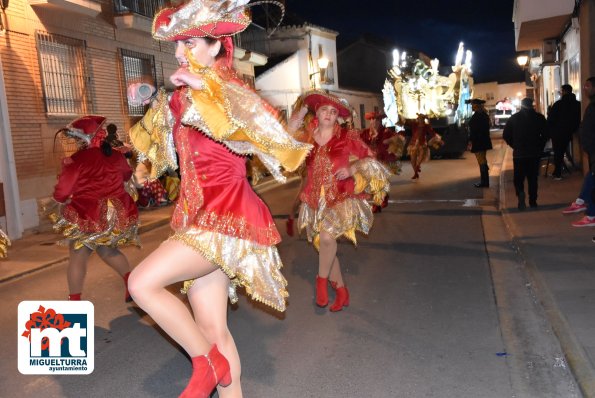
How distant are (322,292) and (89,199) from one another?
2285 mm

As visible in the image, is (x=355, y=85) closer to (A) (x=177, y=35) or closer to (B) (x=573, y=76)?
(B) (x=573, y=76)

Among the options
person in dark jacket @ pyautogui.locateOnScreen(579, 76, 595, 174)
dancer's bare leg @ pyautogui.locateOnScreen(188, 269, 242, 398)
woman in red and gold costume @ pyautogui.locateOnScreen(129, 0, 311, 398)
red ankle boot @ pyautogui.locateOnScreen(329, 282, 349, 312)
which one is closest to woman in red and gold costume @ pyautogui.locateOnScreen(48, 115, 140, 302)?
red ankle boot @ pyautogui.locateOnScreen(329, 282, 349, 312)

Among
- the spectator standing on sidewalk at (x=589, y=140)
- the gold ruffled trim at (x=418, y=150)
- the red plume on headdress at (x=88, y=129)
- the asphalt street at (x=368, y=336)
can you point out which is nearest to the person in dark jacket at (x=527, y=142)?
the spectator standing on sidewalk at (x=589, y=140)

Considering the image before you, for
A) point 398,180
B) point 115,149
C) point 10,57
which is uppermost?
point 10,57

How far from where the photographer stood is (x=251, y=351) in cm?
474

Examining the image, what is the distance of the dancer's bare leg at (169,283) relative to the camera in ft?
9.32

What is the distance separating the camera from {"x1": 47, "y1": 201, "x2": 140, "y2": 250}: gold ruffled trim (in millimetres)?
5707

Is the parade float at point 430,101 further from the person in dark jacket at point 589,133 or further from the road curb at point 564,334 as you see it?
the road curb at point 564,334

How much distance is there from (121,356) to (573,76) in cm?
1408

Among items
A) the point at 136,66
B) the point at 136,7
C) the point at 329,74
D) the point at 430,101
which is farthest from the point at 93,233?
the point at 329,74

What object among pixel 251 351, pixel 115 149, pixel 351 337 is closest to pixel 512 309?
pixel 351 337

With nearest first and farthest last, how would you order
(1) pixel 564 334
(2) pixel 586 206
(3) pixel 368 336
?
(1) pixel 564 334 → (3) pixel 368 336 → (2) pixel 586 206

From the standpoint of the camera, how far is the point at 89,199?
227 inches

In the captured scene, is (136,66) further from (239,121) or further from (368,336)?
(239,121)
